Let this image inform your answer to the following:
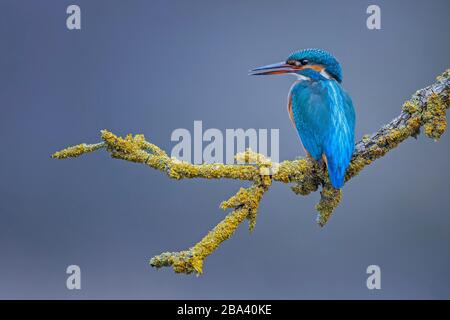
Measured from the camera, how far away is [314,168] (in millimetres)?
1921

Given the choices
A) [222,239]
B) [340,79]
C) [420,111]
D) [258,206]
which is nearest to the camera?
[222,239]

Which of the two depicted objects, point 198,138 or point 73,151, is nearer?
point 73,151

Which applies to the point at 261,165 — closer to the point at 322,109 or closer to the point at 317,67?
the point at 322,109

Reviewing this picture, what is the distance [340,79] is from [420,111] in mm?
420

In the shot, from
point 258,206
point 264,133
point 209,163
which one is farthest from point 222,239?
point 264,133

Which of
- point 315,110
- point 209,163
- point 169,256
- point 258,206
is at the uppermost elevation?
point 315,110

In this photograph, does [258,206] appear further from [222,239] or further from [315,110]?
[315,110]

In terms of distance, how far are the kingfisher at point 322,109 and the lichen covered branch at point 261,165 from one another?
61mm

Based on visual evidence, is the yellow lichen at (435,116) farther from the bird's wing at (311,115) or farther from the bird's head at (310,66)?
the bird's head at (310,66)

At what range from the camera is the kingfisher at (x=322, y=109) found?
6.12ft

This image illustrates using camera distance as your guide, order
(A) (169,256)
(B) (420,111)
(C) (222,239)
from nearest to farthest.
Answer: (A) (169,256) < (C) (222,239) < (B) (420,111)

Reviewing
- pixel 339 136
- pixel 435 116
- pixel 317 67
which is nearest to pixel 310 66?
pixel 317 67

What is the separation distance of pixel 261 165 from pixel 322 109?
0.43 m

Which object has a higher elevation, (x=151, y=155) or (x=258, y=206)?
(x=151, y=155)
